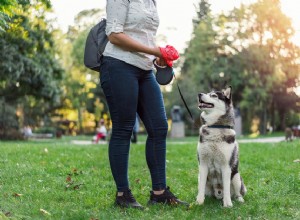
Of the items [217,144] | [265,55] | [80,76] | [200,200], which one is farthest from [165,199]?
[80,76]

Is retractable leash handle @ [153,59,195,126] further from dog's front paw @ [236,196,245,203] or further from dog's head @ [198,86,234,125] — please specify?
dog's front paw @ [236,196,245,203]

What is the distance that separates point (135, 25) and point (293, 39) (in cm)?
3260

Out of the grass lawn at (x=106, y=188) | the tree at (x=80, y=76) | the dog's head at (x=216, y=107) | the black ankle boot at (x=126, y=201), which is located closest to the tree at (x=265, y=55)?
the tree at (x=80, y=76)

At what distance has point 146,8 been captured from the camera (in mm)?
4516

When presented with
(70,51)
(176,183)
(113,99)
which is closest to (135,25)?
(113,99)

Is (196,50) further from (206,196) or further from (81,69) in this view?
(206,196)

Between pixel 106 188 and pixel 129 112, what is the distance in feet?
5.59

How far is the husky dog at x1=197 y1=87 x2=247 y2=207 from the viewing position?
478cm

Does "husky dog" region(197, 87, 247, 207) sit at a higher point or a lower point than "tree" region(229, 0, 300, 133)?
lower

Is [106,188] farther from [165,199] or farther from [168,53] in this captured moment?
[168,53]

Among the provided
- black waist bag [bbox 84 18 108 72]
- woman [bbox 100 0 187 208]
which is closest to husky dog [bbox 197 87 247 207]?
woman [bbox 100 0 187 208]

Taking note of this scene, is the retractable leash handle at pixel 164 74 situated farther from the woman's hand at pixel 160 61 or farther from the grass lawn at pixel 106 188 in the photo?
the grass lawn at pixel 106 188

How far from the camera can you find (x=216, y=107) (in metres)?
4.87

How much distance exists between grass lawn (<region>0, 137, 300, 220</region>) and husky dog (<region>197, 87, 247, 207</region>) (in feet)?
0.77
